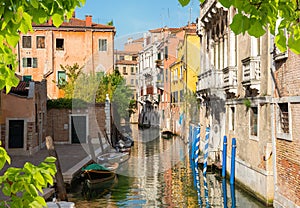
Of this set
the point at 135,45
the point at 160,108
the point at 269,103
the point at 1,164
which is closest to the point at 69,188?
the point at 269,103

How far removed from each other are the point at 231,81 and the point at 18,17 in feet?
34.0

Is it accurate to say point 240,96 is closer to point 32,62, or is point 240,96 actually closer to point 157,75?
point 32,62

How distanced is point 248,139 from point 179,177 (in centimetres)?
362

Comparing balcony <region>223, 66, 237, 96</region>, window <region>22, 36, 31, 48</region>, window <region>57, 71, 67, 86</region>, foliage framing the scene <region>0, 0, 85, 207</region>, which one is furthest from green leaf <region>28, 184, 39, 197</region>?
window <region>22, 36, 31, 48</region>

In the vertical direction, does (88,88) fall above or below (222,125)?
above

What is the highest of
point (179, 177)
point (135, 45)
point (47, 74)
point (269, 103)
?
point (135, 45)

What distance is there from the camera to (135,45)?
52031 millimetres

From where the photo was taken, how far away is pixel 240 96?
11.0 meters

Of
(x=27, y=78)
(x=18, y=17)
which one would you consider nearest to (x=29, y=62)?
(x=27, y=78)

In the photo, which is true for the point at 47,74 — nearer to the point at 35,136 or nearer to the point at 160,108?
the point at 35,136

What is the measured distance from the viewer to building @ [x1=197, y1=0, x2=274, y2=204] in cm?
870

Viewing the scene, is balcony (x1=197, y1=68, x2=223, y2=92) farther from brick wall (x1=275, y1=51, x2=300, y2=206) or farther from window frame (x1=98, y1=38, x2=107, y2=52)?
window frame (x1=98, y1=38, x2=107, y2=52)

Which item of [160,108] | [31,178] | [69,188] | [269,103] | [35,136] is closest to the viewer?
[31,178]

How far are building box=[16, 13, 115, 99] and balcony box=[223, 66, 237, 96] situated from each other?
14.8 meters
